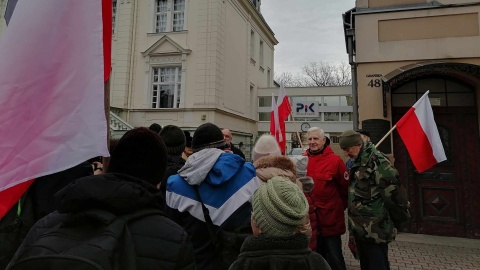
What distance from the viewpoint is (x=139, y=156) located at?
4.65 ft

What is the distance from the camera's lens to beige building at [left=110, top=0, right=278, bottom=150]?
17.0m

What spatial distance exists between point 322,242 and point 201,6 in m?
16.2

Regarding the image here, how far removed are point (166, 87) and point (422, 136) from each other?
49.2 ft

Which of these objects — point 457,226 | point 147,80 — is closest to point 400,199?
point 457,226

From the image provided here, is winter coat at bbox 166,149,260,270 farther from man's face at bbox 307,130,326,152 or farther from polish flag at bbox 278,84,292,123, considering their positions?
polish flag at bbox 278,84,292,123

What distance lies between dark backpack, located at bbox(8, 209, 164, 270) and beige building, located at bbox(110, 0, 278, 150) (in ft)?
51.2

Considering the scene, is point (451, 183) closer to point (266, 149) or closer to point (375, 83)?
point (375, 83)

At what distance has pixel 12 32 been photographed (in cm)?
185

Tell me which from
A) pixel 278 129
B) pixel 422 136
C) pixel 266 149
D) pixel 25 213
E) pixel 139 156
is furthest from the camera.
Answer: pixel 278 129

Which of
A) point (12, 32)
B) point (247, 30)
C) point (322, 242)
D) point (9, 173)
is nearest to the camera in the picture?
point (9, 173)

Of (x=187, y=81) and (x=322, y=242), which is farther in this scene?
(x=187, y=81)

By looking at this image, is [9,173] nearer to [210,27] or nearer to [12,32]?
[12,32]

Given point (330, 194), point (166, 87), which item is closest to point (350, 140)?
point (330, 194)

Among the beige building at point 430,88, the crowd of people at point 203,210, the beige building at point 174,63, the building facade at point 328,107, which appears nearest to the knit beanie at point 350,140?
the crowd of people at point 203,210
